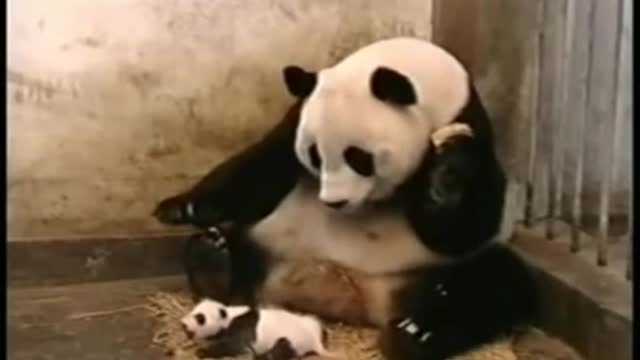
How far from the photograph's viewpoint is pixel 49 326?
206cm

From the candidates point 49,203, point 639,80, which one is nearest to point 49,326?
point 49,203

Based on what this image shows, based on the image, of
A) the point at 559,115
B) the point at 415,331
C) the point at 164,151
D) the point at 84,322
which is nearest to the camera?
the point at 415,331

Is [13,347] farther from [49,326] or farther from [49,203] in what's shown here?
[49,203]

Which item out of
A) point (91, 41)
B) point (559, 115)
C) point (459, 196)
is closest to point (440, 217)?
point (459, 196)

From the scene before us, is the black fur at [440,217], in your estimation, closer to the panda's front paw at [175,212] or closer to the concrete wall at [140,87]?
the panda's front paw at [175,212]

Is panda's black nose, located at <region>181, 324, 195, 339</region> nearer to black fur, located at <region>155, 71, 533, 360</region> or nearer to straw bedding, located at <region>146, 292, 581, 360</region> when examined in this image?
straw bedding, located at <region>146, 292, 581, 360</region>

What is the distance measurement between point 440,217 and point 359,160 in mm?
152

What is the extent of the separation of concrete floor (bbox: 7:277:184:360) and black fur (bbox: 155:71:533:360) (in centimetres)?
19

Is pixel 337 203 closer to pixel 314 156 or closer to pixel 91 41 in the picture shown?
pixel 314 156

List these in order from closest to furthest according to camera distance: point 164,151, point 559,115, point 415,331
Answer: point 415,331 → point 559,115 → point 164,151

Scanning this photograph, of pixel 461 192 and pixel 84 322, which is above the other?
pixel 461 192

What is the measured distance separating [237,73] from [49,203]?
1.35 ft

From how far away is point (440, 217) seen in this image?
6.40 feet

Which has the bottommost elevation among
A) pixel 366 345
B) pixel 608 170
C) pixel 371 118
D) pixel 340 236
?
pixel 366 345
